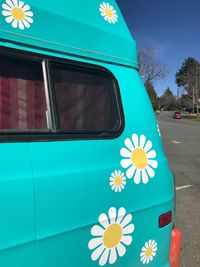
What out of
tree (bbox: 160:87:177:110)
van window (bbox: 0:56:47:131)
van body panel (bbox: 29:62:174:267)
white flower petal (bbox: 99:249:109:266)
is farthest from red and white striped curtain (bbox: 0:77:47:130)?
tree (bbox: 160:87:177:110)

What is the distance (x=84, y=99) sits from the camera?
101 inches

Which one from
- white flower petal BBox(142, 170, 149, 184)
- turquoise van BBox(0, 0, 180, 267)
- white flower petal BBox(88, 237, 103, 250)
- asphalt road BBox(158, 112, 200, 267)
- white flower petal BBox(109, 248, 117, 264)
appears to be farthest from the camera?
asphalt road BBox(158, 112, 200, 267)

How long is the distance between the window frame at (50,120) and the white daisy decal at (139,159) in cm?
12

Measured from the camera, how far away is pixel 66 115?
2424mm

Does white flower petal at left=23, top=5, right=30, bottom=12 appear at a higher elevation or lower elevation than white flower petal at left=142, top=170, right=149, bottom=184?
higher

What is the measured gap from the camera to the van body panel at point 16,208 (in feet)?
6.46

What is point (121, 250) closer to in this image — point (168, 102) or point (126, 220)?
point (126, 220)

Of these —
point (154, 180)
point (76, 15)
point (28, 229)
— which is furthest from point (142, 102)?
point (28, 229)

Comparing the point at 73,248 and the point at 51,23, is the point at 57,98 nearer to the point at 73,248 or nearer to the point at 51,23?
the point at 51,23

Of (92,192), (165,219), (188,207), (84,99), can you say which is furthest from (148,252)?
(188,207)

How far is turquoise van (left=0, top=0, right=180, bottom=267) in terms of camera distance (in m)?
2.09

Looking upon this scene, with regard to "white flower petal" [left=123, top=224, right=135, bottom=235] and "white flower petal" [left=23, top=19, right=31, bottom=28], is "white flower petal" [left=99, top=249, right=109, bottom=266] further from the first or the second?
"white flower petal" [left=23, top=19, right=31, bottom=28]

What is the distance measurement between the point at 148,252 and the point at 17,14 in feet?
5.69

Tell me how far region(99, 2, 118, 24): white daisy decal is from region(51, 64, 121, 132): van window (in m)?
0.41
